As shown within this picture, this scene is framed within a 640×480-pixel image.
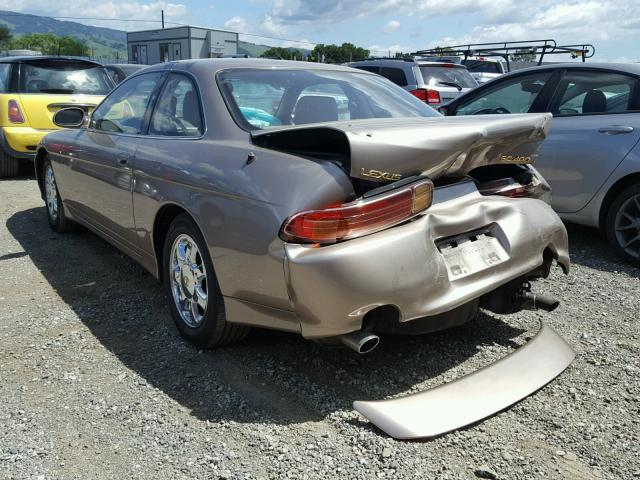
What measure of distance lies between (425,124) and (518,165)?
0.77 meters

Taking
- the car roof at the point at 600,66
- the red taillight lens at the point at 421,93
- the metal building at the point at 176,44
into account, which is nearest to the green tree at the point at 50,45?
the metal building at the point at 176,44

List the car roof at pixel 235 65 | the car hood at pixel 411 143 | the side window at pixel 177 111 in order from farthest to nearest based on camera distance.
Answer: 1. the car roof at pixel 235 65
2. the side window at pixel 177 111
3. the car hood at pixel 411 143

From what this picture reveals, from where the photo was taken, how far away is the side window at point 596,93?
494 cm

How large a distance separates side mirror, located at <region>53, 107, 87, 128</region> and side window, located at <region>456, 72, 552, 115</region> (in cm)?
362

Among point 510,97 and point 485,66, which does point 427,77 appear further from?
point 485,66

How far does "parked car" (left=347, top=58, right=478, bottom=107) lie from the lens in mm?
10258

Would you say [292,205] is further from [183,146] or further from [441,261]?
[183,146]

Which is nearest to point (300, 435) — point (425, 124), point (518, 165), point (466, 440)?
point (466, 440)

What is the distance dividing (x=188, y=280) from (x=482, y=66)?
15.8 meters

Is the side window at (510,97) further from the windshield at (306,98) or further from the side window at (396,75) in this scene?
the side window at (396,75)

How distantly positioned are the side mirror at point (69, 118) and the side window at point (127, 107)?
274 mm

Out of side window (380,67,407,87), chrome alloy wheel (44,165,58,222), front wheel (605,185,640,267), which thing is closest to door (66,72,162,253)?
chrome alloy wheel (44,165,58,222)

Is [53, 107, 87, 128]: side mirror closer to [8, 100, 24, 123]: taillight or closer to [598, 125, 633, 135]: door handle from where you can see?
[8, 100, 24, 123]: taillight

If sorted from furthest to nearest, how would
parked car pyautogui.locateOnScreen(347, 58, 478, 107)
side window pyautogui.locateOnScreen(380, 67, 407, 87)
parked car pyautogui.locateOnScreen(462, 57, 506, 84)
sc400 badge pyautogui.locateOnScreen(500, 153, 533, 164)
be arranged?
parked car pyautogui.locateOnScreen(462, 57, 506, 84)
side window pyautogui.locateOnScreen(380, 67, 407, 87)
parked car pyautogui.locateOnScreen(347, 58, 478, 107)
sc400 badge pyautogui.locateOnScreen(500, 153, 533, 164)
